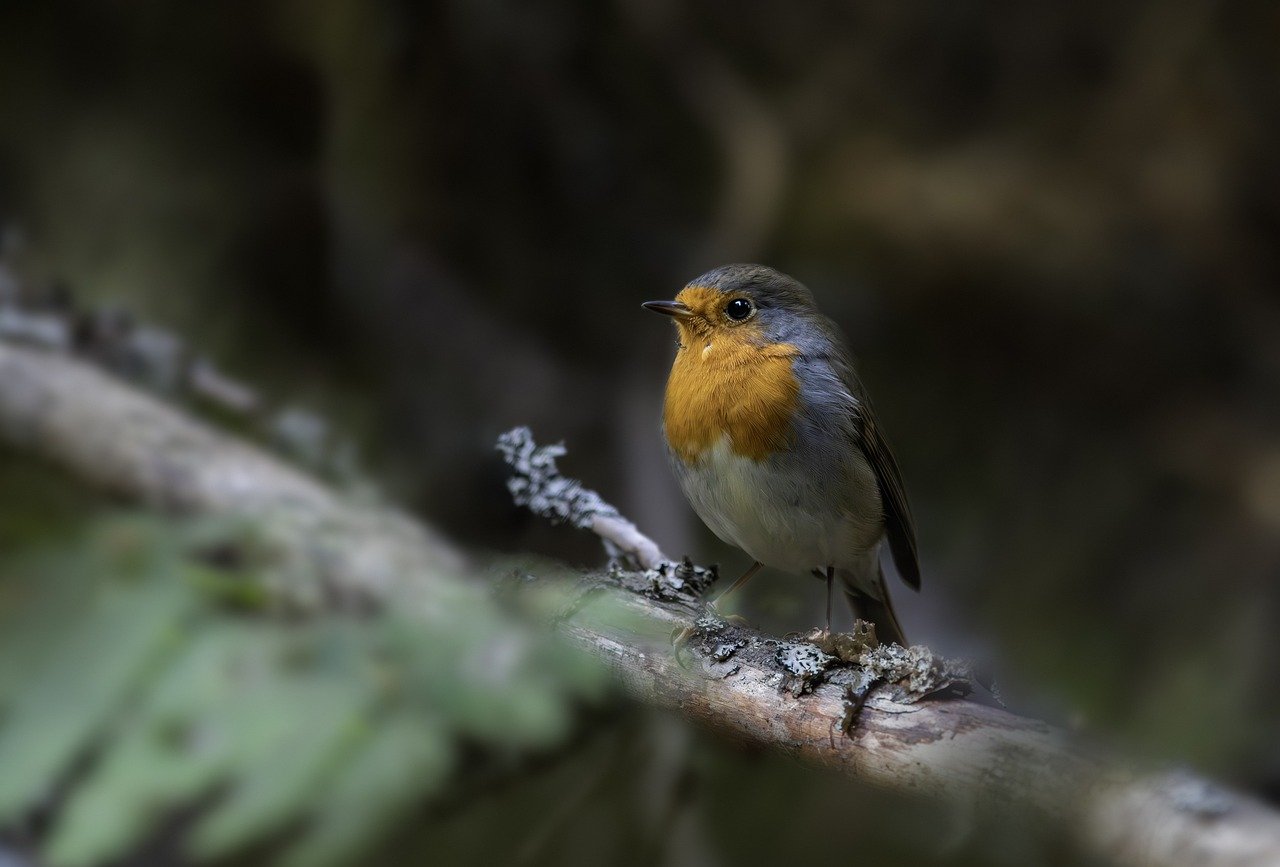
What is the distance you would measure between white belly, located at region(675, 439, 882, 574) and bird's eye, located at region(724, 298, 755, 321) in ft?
0.65

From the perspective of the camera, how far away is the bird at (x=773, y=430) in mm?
1451

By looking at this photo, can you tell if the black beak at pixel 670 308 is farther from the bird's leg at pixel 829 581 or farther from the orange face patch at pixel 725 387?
the bird's leg at pixel 829 581

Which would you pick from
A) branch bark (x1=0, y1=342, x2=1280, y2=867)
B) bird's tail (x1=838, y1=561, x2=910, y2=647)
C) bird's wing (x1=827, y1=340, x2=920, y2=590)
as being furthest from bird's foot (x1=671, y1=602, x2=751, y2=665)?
bird's tail (x1=838, y1=561, x2=910, y2=647)

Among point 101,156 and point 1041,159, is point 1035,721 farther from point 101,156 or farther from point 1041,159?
point 101,156

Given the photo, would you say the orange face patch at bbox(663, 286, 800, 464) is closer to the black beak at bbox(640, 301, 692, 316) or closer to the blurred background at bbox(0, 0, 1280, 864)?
the black beak at bbox(640, 301, 692, 316)

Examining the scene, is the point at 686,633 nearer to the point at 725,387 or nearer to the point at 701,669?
the point at 701,669

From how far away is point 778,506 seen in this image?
1.46 meters

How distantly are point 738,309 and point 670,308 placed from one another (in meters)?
0.11

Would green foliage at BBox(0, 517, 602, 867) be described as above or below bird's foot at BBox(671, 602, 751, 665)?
below

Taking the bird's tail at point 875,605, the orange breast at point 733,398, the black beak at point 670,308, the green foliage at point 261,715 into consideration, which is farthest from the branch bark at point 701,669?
the bird's tail at point 875,605

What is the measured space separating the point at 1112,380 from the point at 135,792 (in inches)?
94.1

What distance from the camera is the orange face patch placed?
1.45 meters

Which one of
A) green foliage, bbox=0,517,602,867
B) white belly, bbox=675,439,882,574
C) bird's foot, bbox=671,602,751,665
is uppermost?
white belly, bbox=675,439,882,574

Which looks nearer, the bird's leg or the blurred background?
the bird's leg
